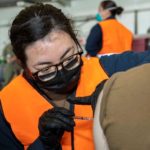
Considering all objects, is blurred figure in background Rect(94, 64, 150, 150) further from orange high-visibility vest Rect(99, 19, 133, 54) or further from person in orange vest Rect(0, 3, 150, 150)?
orange high-visibility vest Rect(99, 19, 133, 54)

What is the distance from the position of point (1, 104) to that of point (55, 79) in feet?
0.72

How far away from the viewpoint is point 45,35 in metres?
1.19

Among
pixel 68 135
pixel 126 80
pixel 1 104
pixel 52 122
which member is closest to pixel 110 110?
pixel 126 80

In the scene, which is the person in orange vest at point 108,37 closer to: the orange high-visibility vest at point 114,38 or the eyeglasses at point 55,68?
the orange high-visibility vest at point 114,38

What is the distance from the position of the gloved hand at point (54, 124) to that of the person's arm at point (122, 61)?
0.80 feet

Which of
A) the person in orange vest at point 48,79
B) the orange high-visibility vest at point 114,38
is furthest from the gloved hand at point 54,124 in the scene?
the orange high-visibility vest at point 114,38

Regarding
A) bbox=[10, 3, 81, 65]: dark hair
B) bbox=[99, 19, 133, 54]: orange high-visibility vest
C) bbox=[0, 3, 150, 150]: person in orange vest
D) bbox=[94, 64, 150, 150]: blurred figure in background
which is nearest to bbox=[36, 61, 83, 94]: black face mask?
bbox=[0, 3, 150, 150]: person in orange vest

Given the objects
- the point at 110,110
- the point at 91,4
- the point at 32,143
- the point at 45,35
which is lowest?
the point at 91,4

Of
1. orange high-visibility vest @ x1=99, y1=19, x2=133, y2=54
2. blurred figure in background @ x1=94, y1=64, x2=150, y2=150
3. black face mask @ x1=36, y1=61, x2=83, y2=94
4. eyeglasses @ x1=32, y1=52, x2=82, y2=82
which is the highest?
blurred figure in background @ x1=94, y1=64, x2=150, y2=150

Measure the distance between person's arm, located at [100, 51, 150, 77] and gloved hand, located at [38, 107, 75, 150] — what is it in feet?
0.80

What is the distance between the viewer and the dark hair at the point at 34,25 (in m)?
1.19

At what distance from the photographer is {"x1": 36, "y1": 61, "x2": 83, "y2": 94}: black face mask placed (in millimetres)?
1196

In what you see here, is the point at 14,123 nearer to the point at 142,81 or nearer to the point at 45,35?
the point at 45,35

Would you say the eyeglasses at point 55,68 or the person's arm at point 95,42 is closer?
the eyeglasses at point 55,68
